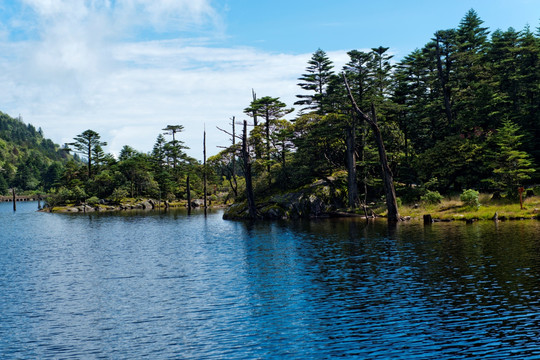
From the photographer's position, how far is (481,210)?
1747 inches

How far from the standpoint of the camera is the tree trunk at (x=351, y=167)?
5734 cm

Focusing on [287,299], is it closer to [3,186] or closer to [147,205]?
[147,205]

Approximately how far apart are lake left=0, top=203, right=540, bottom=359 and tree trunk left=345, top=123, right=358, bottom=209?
2133 cm

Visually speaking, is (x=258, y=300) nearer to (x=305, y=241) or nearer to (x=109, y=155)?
(x=305, y=241)

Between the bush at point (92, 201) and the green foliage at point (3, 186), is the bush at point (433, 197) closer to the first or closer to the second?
the bush at point (92, 201)

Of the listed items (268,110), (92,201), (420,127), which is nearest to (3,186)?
(92,201)

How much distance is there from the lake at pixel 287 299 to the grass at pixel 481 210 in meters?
4.75

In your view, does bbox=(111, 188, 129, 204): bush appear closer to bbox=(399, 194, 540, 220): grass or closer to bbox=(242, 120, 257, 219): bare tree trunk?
bbox=(242, 120, 257, 219): bare tree trunk

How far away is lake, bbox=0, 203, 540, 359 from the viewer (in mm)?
14008

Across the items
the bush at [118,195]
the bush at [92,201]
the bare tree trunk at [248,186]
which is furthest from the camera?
the bush at [118,195]

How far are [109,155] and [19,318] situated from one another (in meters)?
115

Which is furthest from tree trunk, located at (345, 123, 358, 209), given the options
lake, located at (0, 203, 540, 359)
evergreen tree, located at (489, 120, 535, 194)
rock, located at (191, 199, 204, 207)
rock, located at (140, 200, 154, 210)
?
rock, located at (140, 200, 154, 210)

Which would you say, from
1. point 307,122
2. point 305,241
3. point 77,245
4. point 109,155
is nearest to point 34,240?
point 77,245

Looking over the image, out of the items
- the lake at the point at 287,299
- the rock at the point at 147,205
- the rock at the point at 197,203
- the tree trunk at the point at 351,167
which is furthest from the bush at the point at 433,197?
the rock at the point at 147,205
